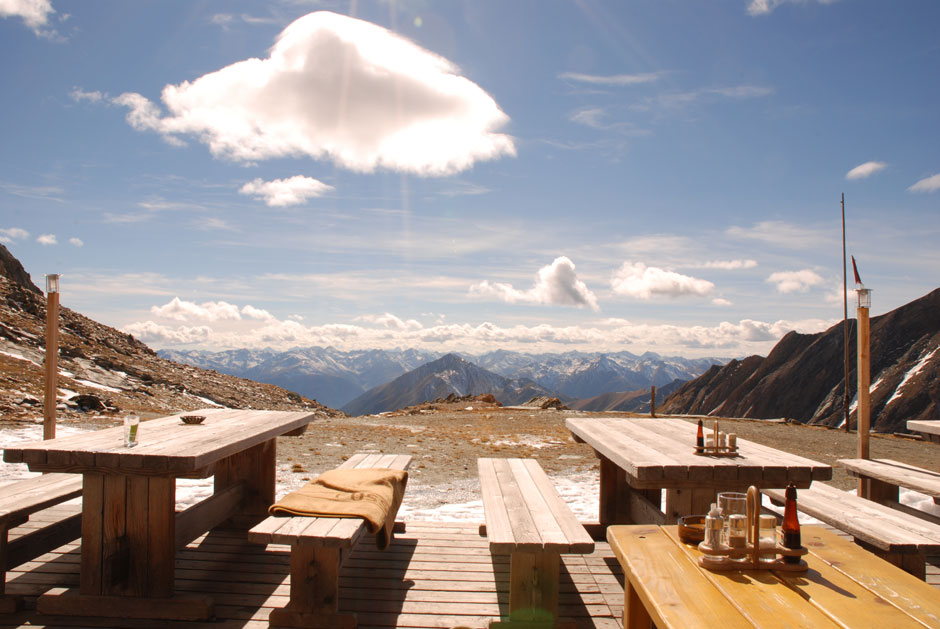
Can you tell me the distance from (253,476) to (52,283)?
3307 mm

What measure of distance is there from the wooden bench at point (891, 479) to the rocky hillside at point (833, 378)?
111643 millimetres

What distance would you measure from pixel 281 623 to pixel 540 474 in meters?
2.88

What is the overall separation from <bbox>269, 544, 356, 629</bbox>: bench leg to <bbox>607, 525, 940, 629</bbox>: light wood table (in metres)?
2.21

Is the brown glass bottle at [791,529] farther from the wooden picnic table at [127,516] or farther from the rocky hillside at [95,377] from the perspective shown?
the rocky hillside at [95,377]

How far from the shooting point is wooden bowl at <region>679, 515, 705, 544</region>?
306 centimetres

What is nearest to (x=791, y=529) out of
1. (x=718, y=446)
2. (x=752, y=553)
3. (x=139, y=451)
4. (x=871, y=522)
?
(x=752, y=553)

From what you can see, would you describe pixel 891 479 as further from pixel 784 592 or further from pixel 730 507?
pixel 784 592

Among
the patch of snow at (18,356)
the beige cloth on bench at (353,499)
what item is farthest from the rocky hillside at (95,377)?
the beige cloth on bench at (353,499)

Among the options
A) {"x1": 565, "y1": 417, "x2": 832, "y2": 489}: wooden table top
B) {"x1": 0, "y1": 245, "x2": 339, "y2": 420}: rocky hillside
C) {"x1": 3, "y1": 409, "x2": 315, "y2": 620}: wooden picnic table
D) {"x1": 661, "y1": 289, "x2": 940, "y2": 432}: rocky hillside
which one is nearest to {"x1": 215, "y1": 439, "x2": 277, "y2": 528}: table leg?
{"x1": 3, "y1": 409, "x2": 315, "y2": 620}: wooden picnic table

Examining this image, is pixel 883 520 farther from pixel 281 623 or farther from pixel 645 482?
pixel 281 623

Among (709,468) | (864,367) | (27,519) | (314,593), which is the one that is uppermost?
(864,367)

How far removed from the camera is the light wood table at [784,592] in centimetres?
218

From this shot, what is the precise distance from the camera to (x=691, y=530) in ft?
10.1

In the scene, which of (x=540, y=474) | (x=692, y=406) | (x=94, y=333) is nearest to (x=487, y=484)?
(x=540, y=474)
